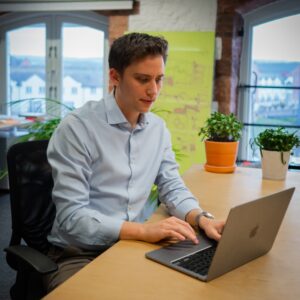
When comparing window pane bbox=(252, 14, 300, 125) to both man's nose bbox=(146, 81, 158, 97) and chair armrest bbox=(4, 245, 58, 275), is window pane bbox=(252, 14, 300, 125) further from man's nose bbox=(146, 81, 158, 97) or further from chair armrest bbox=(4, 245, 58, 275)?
chair armrest bbox=(4, 245, 58, 275)

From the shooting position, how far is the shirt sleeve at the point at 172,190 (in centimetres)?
162

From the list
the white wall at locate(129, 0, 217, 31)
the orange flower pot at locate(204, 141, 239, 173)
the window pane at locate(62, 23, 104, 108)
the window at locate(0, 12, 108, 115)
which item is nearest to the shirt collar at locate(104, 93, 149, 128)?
the orange flower pot at locate(204, 141, 239, 173)

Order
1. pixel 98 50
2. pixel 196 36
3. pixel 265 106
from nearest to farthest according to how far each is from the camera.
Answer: pixel 196 36 < pixel 265 106 < pixel 98 50

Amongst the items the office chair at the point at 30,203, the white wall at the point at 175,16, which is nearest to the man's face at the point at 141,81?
the office chair at the point at 30,203

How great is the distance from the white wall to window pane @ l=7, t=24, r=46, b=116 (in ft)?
3.74

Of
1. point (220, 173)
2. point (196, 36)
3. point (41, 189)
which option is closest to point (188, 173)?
point (220, 173)

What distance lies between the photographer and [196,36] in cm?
383

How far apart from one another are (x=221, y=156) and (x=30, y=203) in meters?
1.07

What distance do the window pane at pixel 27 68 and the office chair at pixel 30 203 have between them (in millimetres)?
2995

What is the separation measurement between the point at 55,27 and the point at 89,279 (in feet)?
12.8

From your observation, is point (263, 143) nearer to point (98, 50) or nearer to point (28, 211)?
point (28, 211)

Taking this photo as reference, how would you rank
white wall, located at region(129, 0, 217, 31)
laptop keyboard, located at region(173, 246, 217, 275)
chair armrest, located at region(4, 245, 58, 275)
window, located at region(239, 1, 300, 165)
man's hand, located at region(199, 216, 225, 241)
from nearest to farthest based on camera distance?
laptop keyboard, located at region(173, 246, 217, 275), chair armrest, located at region(4, 245, 58, 275), man's hand, located at region(199, 216, 225, 241), white wall, located at region(129, 0, 217, 31), window, located at region(239, 1, 300, 165)

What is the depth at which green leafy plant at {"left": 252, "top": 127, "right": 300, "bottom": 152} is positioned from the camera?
2215mm

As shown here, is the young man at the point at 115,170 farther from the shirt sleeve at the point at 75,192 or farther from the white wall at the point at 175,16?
the white wall at the point at 175,16
